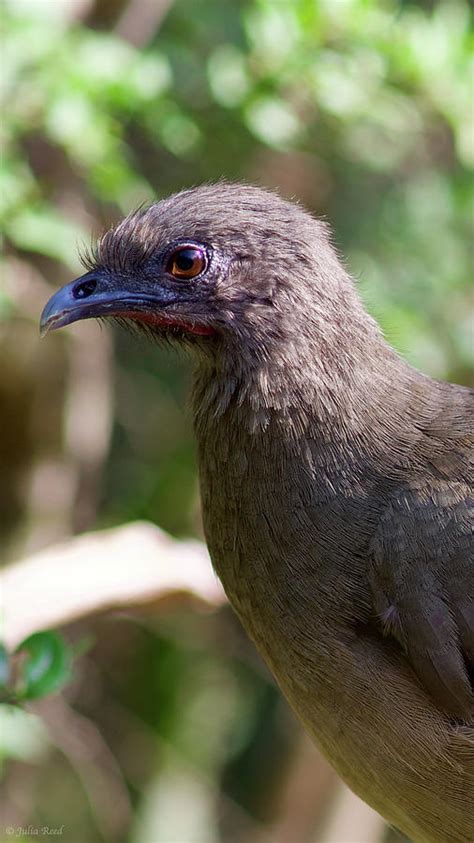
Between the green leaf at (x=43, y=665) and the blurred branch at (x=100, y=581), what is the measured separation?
64cm

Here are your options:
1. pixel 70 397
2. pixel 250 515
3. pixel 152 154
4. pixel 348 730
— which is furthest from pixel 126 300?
pixel 152 154

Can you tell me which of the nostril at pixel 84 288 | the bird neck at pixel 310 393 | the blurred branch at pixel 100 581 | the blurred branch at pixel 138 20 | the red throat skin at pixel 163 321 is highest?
the blurred branch at pixel 138 20

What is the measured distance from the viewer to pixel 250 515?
318 centimetres

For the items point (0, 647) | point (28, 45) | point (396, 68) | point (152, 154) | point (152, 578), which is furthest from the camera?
point (152, 154)

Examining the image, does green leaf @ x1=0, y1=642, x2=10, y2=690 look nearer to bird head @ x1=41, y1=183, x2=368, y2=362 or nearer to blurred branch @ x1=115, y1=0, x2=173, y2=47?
bird head @ x1=41, y1=183, x2=368, y2=362

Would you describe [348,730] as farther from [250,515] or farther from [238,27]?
[238,27]

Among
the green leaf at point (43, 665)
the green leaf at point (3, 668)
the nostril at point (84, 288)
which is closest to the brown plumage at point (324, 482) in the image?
the nostril at point (84, 288)

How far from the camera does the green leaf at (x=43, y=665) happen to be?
292cm

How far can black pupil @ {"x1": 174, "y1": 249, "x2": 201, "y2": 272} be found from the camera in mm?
3256

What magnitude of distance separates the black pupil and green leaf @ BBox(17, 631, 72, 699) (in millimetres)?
1098

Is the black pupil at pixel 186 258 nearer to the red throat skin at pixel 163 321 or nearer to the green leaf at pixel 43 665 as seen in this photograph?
the red throat skin at pixel 163 321

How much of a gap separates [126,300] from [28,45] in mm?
1503

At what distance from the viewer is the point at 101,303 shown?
3.36 meters

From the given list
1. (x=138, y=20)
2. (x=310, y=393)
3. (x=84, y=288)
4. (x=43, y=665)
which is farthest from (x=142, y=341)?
(x=138, y=20)
